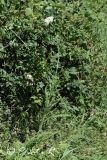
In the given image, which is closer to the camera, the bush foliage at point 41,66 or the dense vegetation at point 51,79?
the dense vegetation at point 51,79

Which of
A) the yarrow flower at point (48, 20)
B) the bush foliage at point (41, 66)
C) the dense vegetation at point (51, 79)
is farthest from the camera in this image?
the yarrow flower at point (48, 20)

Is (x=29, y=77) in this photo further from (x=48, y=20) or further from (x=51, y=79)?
(x=48, y=20)

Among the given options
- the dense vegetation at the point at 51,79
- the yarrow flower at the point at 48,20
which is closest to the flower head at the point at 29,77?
the dense vegetation at the point at 51,79

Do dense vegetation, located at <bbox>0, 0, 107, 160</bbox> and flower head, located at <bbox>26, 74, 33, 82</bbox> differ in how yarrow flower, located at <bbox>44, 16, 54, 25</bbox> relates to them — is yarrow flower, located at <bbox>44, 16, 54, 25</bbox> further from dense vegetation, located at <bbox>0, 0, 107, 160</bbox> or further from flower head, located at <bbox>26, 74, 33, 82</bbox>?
flower head, located at <bbox>26, 74, 33, 82</bbox>

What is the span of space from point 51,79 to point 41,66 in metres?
0.14

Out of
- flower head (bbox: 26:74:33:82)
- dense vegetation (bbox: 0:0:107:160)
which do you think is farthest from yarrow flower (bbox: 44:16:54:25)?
flower head (bbox: 26:74:33:82)

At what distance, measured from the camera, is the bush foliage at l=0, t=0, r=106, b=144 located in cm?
409

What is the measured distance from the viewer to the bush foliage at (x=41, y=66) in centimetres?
409

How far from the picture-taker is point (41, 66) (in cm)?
411

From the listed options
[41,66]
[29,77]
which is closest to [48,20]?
[41,66]

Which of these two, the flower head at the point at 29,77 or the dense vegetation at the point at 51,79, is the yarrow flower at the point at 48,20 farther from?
the flower head at the point at 29,77

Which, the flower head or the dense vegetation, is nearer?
the dense vegetation

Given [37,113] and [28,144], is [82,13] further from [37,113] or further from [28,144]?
[28,144]

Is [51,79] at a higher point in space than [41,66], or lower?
lower
